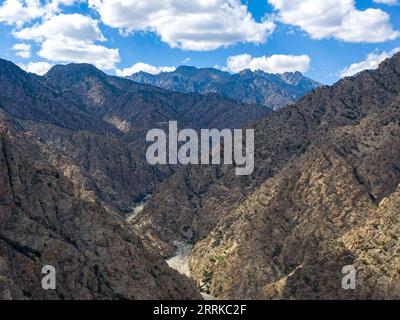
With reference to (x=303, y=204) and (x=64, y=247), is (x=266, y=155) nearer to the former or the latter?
(x=303, y=204)

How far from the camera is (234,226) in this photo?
11606 centimetres

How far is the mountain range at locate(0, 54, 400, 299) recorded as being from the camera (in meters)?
67.1

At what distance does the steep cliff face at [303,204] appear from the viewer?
82.9 m

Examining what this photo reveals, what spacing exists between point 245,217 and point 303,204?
1297 cm

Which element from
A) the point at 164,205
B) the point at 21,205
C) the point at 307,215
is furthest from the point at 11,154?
the point at 164,205

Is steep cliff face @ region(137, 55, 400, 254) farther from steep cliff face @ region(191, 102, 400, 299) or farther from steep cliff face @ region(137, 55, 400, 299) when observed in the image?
steep cliff face @ region(191, 102, 400, 299)

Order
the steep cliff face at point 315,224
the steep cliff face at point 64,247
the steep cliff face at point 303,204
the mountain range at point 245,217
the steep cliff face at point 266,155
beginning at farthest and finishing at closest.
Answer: the steep cliff face at point 266,155, the steep cliff face at point 303,204, the steep cliff face at point 315,224, the mountain range at point 245,217, the steep cliff face at point 64,247

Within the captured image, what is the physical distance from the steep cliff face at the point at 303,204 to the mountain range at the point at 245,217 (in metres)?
0.30

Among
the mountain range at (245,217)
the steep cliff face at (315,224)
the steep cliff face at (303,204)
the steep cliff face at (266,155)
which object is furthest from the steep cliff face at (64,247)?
the steep cliff face at (266,155)

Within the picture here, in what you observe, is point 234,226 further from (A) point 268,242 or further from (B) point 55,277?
(B) point 55,277

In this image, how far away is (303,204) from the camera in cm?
11394

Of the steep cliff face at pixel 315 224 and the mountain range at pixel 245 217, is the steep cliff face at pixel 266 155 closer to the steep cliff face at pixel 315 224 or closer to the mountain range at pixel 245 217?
the mountain range at pixel 245 217
